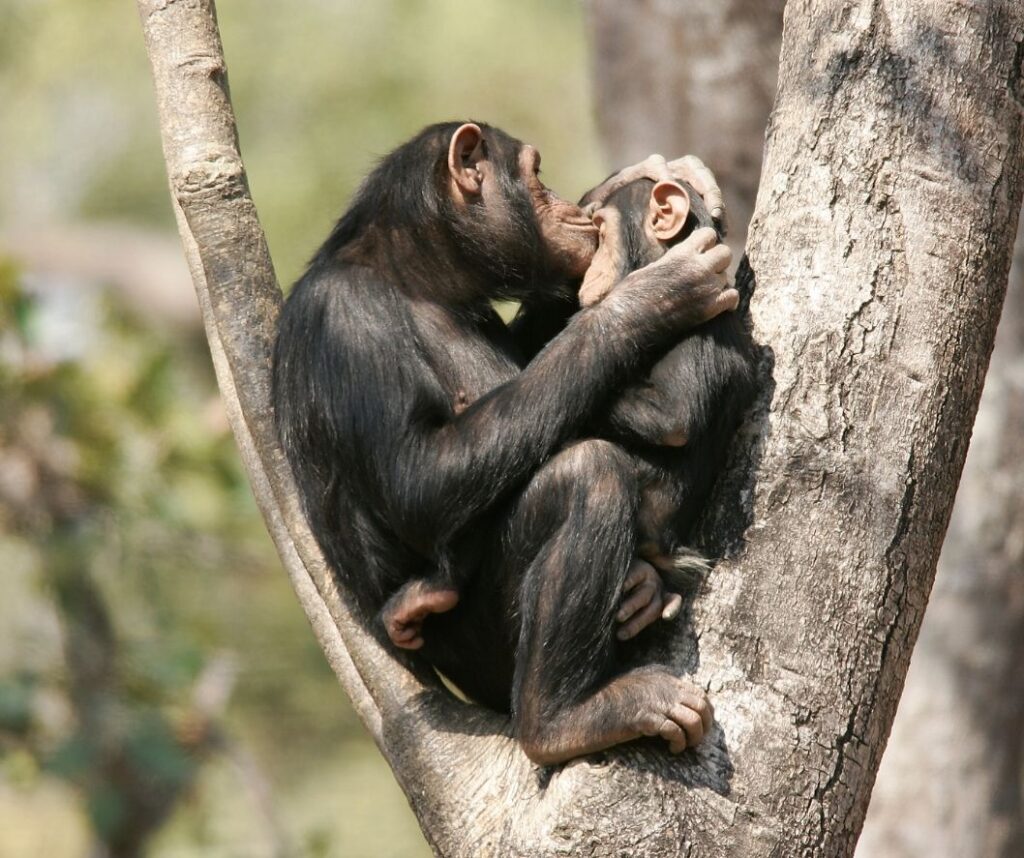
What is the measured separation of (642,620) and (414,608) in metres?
0.60

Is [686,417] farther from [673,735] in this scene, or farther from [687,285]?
[673,735]

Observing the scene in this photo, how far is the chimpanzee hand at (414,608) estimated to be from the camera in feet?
9.93

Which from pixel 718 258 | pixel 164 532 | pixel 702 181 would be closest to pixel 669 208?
pixel 702 181

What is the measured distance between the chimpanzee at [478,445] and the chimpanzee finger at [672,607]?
4.4 inches

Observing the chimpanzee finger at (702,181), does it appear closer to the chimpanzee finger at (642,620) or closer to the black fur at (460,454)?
the black fur at (460,454)

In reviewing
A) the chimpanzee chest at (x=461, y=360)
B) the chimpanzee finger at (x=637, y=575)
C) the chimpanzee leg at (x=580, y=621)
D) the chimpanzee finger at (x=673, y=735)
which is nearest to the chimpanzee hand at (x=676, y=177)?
the chimpanzee chest at (x=461, y=360)

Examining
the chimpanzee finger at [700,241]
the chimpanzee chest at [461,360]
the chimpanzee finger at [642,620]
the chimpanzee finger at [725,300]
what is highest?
the chimpanzee finger at [700,241]

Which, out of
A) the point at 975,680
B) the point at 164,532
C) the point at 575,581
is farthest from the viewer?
the point at 164,532

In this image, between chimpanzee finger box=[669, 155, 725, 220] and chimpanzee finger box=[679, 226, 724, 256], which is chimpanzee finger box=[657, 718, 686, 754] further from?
chimpanzee finger box=[669, 155, 725, 220]

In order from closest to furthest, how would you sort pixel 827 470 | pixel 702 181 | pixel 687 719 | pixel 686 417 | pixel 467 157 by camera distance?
pixel 687 719 → pixel 827 470 → pixel 686 417 → pixel 702 181 → pixel 467 157

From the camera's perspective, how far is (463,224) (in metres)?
3.51

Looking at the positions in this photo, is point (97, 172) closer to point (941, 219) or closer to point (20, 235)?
point (20, 235)

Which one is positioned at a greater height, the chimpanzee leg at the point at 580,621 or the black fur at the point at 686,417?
the black fur at the point at 686,417

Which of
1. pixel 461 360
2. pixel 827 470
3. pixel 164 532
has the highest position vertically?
pixel 461 360
